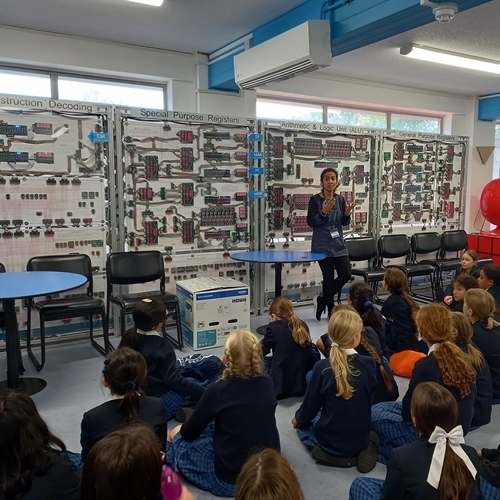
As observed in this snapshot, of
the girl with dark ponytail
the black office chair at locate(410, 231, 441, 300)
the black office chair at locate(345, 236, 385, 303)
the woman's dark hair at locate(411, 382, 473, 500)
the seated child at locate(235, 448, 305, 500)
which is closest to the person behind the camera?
the seated child at locate(235, 448, 305, 500)

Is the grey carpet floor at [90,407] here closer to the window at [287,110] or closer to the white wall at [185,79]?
the white wall at [185,79]

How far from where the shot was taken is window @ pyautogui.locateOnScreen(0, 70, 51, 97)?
17.3 ft

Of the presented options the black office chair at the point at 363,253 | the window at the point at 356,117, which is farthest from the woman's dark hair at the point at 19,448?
the window at the point at 356,117

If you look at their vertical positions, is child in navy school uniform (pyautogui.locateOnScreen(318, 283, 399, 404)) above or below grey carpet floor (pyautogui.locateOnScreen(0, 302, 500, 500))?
above

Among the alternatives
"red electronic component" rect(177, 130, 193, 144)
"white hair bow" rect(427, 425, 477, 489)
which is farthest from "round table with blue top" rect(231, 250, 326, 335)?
"white hair bow" rect(427, 425, 477, 489)

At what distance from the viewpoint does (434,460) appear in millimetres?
1578

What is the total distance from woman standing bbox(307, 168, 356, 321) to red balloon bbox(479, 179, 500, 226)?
10.9 feet

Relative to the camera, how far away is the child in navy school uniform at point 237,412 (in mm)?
2150

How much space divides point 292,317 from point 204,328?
1492 millimetres

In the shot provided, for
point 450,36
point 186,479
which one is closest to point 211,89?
point 450,36

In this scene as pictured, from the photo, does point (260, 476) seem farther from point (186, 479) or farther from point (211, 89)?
point (211, 89)

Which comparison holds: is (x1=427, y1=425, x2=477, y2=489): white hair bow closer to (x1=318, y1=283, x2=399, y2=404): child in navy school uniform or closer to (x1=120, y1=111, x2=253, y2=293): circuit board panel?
(x1=318, y1=283, x2=399, y2=404): child in navy school uniform

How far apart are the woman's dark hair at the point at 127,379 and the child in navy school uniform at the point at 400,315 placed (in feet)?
7.90

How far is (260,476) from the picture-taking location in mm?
1138
